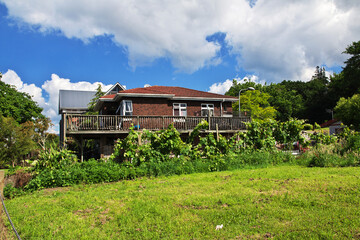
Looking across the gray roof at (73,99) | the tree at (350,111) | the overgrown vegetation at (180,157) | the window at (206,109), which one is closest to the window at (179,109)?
the window at (206,109)

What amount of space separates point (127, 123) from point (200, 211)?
14552mm

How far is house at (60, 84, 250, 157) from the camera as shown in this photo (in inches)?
656

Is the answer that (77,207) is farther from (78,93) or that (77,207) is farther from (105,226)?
(78,93)

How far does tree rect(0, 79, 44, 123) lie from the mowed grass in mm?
34023

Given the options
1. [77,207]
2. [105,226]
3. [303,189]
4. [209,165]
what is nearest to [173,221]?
[105,226]

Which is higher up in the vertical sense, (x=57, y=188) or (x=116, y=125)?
(x=116, y=125)

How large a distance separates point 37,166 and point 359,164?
12.8 meters

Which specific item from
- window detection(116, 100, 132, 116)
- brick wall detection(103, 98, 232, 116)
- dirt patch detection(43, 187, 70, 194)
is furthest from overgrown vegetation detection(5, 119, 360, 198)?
brick wall detection(103, 98, 232, 116)

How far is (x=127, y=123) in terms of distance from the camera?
1886 centimetres

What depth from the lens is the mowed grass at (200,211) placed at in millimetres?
Result: 4121

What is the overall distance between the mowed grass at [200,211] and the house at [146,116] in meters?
8.62

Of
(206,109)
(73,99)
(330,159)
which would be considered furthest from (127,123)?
(73,99)

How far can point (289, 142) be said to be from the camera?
46.0ft

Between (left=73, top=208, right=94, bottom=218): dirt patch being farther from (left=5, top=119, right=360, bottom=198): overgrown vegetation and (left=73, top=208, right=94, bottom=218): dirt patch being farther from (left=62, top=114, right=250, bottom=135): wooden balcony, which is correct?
(left=62, top=114, right=250, bottom=135): wooden balcony
